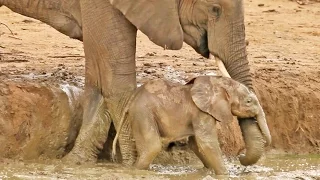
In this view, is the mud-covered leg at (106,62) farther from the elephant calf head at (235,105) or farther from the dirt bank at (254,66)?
the elephant calf head at (235,105)

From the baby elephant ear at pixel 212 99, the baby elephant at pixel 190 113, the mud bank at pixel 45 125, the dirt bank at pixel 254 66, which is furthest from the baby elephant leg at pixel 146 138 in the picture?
the dirt bank at pixel 254 66

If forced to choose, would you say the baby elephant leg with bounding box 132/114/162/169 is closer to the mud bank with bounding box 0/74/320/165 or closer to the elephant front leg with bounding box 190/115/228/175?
the elephant front leg with bounding box 190/115/228/175

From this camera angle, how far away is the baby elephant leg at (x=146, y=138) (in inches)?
261

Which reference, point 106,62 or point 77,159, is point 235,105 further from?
point 77,159

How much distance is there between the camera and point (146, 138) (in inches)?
261

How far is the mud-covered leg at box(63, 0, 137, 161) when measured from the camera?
6914 mm

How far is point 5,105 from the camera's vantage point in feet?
23.0

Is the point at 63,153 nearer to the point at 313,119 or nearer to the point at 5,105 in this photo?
the point at 5,105

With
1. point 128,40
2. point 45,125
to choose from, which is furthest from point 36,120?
point 128,40

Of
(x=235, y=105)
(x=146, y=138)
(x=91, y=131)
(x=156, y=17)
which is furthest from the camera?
(x=91, y=131)

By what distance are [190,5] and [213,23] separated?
187 mm

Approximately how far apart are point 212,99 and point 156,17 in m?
0.59

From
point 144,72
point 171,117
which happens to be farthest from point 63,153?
point 144,72

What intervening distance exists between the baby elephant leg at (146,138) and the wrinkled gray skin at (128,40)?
147 millimetres
